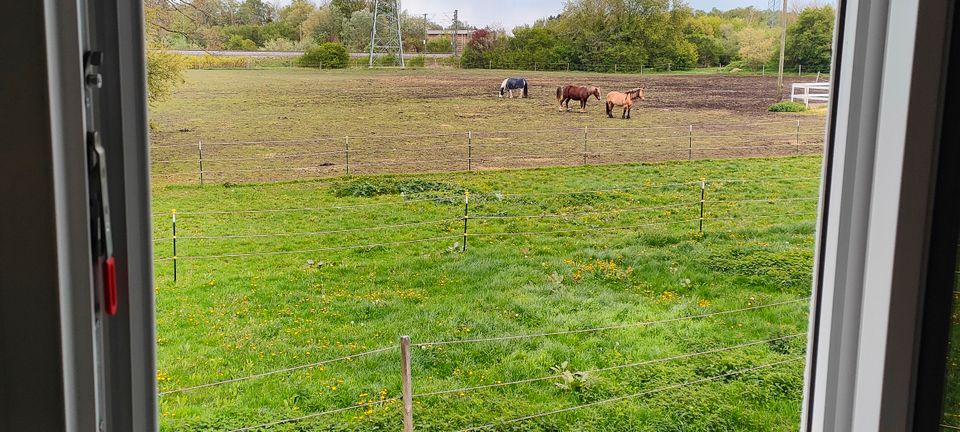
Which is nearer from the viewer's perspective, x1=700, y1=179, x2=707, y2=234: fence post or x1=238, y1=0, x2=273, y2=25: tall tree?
x1=238, y1=0, x2=273, y2=25: tall tree

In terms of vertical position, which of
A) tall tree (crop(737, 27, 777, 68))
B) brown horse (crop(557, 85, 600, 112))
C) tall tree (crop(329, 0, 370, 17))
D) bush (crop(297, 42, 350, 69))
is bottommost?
brown horse (crop(557, 85, 600, 112))

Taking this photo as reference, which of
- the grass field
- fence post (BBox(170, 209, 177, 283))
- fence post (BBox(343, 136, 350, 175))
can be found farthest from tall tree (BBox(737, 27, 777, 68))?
fence post (BBox(170, 209, 177, 283))

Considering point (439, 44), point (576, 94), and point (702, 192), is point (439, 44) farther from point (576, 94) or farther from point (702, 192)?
point (702, 192)

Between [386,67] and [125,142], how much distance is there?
2.67 m

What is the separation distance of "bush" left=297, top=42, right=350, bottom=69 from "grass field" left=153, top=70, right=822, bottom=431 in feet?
0.19

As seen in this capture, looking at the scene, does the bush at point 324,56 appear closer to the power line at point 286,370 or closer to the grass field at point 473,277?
the grass field at point 473,277

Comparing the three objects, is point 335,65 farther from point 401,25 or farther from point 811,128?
point 811,128

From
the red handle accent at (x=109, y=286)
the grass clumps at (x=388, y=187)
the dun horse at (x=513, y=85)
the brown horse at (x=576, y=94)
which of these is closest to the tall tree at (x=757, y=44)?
the brown horse at (x=576, y=94)

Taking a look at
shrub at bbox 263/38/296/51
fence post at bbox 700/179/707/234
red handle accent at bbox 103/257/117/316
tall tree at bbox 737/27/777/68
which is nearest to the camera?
red handle accent at bbox 103/257/117/316

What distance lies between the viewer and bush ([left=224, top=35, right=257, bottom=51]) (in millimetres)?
2697

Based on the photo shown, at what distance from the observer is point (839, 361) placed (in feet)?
1.48

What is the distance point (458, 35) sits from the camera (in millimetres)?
2996

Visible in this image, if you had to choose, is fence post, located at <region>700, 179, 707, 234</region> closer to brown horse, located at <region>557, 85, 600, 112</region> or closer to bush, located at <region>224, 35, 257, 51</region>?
brown horse, located at <region>557, 85, 600, 112</region>

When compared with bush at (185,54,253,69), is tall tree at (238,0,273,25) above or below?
above
